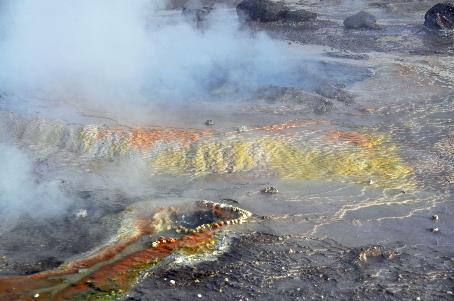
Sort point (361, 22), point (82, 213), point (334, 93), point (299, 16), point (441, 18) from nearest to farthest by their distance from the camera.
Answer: point (82, 213) → point (334, 93) → point (441, 18) → point (361, 22) → point (299, 16)

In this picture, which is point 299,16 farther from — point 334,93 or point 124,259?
point 124,259

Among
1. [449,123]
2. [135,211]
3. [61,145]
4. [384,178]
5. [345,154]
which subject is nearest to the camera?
[135,211]

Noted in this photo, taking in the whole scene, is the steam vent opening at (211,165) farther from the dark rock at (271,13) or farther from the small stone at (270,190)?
the dark rock at (271,13)

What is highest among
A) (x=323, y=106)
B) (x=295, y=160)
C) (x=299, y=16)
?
(x=299, y=16)

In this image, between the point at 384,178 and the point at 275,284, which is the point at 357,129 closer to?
the point at 384,178

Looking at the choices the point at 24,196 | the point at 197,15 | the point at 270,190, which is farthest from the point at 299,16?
the point at 24,196

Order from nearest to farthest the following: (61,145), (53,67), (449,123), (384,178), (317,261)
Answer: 1. (317,261)
2. (384,178)
3. (61,145)
4. (449,123)
5. (53,67)

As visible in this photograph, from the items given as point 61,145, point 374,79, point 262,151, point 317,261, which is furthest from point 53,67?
point 317,261
